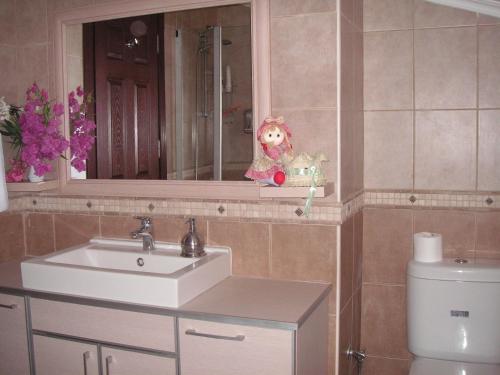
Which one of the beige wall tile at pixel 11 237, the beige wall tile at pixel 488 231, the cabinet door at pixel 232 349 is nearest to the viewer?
the cabinet door at pixel 232 349

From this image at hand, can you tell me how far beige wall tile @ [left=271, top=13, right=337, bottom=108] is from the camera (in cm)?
183

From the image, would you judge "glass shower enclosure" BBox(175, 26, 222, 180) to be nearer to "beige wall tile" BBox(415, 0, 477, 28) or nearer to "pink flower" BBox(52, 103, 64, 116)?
"pink flower" BBox(52, 103, 64, 116)

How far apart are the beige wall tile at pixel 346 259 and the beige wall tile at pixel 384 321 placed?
0.24 m

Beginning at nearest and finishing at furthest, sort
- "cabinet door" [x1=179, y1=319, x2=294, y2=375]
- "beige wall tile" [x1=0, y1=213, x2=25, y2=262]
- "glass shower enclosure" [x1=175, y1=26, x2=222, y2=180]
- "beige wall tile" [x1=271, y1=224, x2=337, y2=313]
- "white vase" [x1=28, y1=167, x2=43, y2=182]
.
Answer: "cabinet door" [x1=179, y1=319, x2=294, y2=375] < "beige wall tile" [x1=271, y1=224, x2=337, y2=313] < "glass shower enclosure" [x1=175, y1=26, x2=222, y2=180] < "white vase" [x1=28, y1=167, x2=43, y2=182] < "beige wall tile" [x1=0, y1=213, x2=25, y2=262]

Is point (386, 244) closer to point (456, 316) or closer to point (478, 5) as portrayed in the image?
point (456, 316)

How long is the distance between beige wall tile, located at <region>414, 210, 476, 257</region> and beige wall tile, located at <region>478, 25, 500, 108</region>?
456 mm

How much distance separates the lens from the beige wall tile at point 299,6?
1816 mm

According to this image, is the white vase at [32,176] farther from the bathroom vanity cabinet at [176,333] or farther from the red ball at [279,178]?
the red ball at [279,178]

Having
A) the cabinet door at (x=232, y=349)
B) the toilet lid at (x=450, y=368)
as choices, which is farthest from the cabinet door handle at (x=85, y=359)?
the toilet lid at (x=450, y=368)

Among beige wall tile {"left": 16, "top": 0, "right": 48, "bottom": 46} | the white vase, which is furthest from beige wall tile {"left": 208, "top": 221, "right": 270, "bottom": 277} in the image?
beige wall tile {"left": 16, "top": 0, "right": 48, "bottom": 46}

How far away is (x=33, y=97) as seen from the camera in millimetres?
2215

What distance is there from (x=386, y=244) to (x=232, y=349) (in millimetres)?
933

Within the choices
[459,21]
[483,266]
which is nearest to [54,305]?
[483,266]

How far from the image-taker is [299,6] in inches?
72.9
